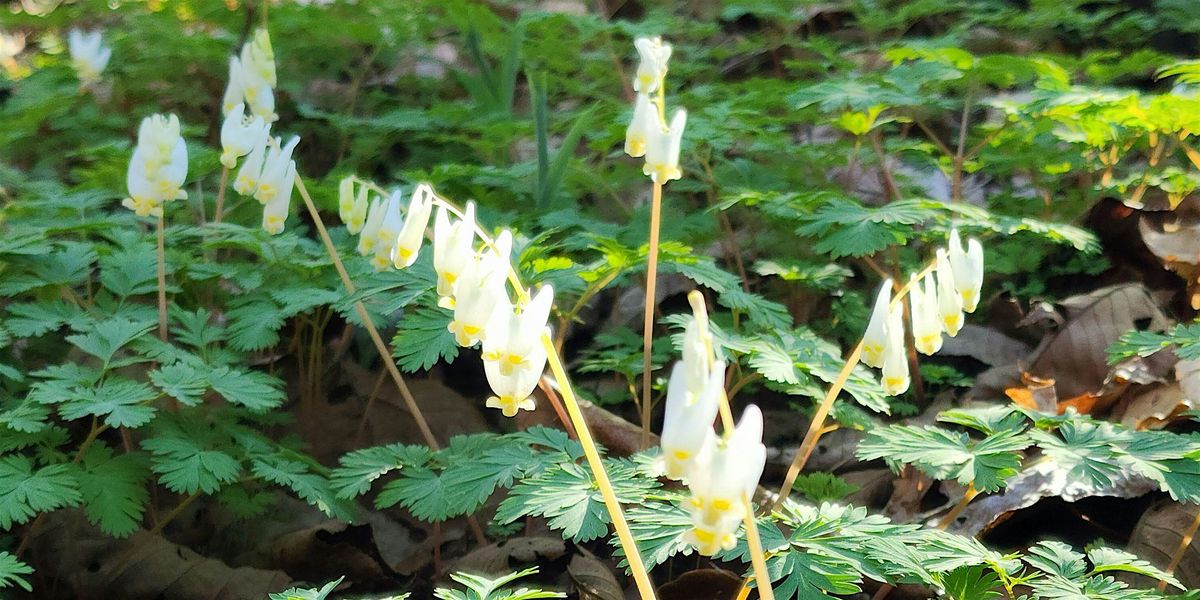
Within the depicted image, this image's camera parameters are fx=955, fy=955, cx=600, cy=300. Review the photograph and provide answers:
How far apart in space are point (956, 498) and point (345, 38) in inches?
155

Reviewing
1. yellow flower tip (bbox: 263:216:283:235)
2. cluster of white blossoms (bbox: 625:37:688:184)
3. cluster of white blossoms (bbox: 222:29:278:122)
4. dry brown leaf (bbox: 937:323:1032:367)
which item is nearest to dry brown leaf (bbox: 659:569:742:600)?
cluster of white blossoms (bbox: 625:37:688:184)

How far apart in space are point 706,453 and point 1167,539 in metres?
1.53

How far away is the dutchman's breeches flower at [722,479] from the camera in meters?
1.10

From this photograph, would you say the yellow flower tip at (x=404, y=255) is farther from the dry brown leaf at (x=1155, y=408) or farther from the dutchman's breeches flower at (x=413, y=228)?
the dry brown leaf at (x=1155, y=408)

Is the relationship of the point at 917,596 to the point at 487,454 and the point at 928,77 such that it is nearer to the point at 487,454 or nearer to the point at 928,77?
the point at 487,454

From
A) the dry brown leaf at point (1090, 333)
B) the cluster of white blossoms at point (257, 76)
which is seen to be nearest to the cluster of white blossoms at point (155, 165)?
the cluster of white blossoms at point (257, 76)

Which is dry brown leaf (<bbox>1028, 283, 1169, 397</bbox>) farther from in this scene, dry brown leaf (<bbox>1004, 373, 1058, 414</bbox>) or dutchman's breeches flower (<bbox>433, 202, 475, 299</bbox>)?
dutchman's breeches flower (<bbox>433, 202, 475, 299</bbox>)

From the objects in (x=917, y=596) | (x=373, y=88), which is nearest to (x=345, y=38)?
(x=373, y=88)

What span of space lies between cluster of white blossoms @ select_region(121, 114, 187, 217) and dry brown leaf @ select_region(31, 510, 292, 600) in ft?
2.70

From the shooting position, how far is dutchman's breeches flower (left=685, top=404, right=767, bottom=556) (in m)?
1.10

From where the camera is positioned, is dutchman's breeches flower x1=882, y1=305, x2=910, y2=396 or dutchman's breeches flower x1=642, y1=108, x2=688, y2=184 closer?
dutchman's breeches flower x1=882, y1=305, x2=910, y2=396

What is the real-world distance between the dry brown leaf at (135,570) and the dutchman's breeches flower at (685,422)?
4.91ft

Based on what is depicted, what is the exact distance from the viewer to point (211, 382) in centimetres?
217

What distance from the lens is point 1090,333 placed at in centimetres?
286
